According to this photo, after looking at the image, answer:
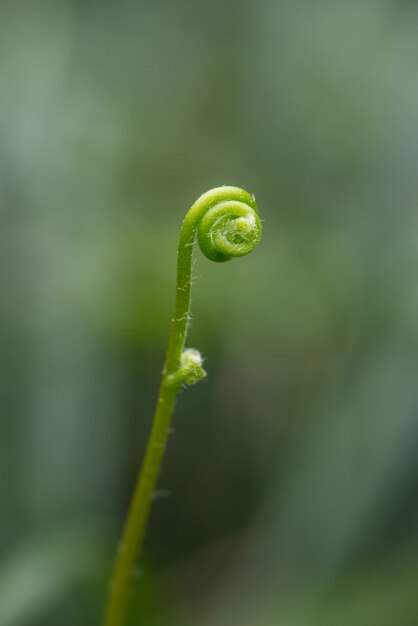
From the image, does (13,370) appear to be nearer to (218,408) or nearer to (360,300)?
(218,408)

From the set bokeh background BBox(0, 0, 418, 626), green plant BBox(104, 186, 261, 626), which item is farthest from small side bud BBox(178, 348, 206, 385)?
bokeh background BBox(0, 0, 418, 626)

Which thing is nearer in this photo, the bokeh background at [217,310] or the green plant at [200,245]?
the green plant at [200,245]

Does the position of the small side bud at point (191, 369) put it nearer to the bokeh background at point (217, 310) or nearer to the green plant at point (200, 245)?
the green plant at point (200, 245)

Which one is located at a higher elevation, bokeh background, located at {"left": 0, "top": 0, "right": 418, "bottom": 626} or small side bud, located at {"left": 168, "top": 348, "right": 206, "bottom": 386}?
bokeh background, located at {"left": 0, "top": 0, "right": 418, "bottom": 626}

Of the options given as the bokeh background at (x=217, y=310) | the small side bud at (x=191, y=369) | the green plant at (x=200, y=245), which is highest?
the bokeh background at (x=217, y=310)

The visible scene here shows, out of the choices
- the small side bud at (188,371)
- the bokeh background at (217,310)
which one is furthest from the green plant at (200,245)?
the bokeh background at (217,310)

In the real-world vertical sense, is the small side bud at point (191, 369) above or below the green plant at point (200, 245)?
below

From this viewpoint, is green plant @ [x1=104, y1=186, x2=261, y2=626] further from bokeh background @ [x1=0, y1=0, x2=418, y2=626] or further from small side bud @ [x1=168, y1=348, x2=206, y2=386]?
bokeh background @ [x1=0, y1=0, x2=418, y2=626]

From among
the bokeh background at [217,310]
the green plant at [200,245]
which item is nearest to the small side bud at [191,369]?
the green plant at [200,245]

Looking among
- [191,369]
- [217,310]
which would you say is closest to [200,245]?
[191,369]

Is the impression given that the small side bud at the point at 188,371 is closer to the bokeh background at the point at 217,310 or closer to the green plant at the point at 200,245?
the green plant at the point at 200,245
